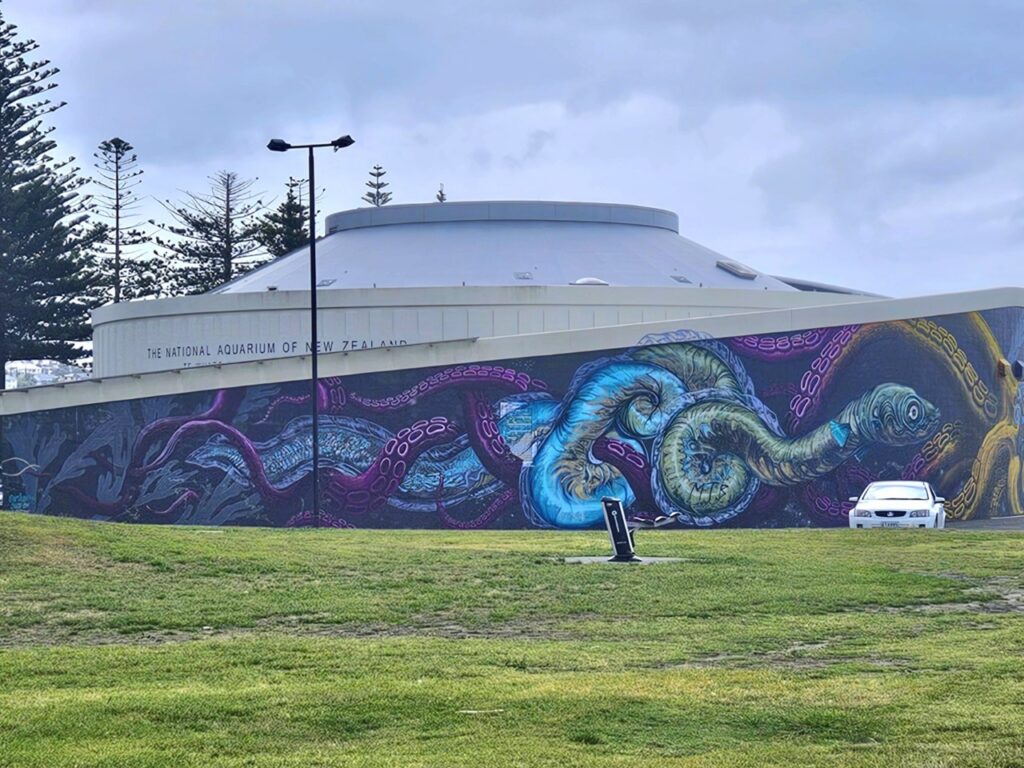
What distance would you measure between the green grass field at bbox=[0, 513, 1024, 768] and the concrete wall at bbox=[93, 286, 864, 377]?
82.7ft

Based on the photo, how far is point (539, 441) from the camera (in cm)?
3700

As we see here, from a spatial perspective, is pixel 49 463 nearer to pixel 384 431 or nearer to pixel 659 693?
pixel 384 431

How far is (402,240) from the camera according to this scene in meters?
52.4

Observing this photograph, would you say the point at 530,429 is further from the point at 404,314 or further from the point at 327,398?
the point at 404,314

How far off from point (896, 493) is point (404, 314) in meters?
18.5

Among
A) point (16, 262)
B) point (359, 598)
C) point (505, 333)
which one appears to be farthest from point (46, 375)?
point (359, 598)

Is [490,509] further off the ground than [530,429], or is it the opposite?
[530,429]

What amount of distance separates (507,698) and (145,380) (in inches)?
1210

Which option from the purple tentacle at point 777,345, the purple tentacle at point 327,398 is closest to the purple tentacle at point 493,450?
the purple tentacle at point 327,398

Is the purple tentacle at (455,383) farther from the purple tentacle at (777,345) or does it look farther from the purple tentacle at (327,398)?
the purple tentacle at (777,345)

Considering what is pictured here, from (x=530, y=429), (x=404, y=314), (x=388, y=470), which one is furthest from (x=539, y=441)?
(x=404, y=314)

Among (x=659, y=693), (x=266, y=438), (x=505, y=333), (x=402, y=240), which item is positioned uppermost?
(x=402, y=240)

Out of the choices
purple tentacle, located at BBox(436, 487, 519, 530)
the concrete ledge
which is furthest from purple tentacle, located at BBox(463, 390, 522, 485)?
the concrete ledge

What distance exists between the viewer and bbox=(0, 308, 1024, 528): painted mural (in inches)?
1457
